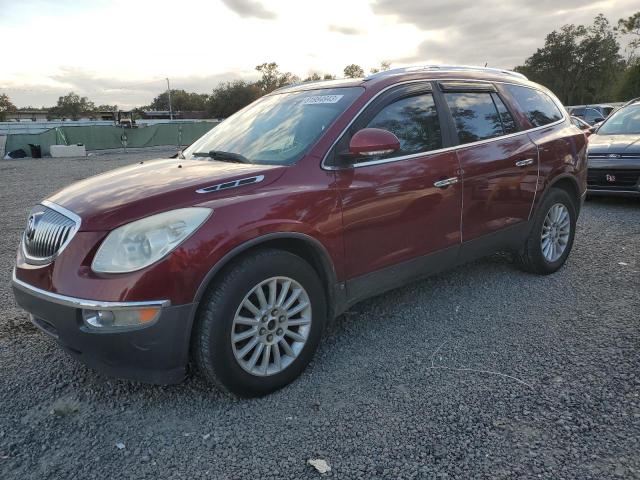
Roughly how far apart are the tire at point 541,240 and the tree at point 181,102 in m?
110

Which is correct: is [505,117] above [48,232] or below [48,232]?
above

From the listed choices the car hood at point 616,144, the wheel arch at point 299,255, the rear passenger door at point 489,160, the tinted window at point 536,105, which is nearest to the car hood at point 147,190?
the wheel arch at point 299,255

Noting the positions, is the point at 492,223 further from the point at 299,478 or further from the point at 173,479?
the point at 173,479

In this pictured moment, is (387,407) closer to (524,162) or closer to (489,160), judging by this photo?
(489,160)

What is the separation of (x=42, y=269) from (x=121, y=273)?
22.2 inches

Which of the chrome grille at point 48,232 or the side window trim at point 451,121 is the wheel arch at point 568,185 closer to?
the side window trim at point 451,121

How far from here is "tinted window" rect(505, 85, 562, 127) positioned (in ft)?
15.1

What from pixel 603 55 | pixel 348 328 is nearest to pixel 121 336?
pixel 348 328

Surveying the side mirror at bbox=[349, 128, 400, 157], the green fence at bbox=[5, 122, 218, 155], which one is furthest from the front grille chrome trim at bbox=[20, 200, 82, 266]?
the green fence at bbox=[5, 122, 218, 155]

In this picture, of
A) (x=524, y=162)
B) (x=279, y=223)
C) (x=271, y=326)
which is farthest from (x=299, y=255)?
(x=524, y=162)

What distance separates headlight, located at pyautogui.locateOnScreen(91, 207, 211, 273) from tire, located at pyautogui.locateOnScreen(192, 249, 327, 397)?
33 centimetres

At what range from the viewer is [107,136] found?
27.4 meters

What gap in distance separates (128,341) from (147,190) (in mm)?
838

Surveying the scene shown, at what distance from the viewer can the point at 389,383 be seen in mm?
3047
